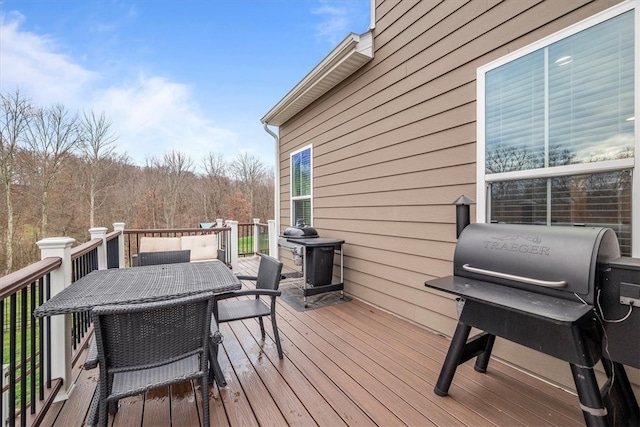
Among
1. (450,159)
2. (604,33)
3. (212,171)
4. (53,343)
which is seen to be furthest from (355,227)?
(212,171)

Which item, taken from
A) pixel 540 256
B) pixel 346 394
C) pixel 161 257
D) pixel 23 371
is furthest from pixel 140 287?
pixel 540 256

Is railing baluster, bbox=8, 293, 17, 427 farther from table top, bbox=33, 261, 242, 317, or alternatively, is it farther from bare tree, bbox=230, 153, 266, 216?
bare tree, bbox=230, 153, 266, 216

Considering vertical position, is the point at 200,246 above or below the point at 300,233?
below

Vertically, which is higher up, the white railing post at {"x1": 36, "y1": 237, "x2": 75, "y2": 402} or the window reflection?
the window reflection

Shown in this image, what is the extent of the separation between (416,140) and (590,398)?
2.42 meters

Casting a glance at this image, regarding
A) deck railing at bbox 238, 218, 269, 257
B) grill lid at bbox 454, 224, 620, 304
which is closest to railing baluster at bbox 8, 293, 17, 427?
grill lid at bbox 454, 224, 620, 304

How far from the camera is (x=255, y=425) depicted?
1.72m

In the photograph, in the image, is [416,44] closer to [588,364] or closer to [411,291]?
[411,291]

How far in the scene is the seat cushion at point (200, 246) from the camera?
206 inches

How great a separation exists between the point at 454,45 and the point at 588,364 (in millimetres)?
2650

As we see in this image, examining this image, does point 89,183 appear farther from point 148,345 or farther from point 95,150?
point 148,345

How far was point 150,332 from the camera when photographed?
1.47 meters

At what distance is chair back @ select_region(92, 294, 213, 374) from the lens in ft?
4.48

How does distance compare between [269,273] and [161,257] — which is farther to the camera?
[161,257]
